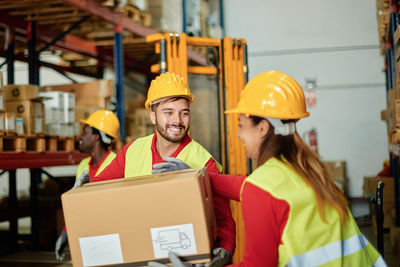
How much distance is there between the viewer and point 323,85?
11.5m

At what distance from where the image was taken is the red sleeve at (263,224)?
175 centimetres

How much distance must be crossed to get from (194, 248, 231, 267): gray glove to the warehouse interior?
26.9 inches

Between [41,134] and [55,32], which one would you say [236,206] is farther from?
[55,32]

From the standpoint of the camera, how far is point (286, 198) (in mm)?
1754

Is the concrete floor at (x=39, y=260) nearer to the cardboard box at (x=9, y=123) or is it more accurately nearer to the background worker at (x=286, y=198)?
the cardboard box at (x=9, y=123)

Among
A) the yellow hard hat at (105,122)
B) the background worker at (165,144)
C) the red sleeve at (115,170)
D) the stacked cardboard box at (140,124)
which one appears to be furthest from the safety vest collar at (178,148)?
the stacked cardboard box at (140,124)

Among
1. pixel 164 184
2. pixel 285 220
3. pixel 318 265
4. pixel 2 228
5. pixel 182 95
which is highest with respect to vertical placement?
pixel 182 95

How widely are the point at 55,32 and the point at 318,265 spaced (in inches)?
286

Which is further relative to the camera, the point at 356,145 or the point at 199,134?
the point at 356,145

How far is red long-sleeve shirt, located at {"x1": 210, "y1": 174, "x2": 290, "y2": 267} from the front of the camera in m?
1.75

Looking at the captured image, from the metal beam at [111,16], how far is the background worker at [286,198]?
4.99 m

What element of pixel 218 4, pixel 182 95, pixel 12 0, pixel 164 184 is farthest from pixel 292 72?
pixel 164 184

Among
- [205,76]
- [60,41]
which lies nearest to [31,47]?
→ [60,41]

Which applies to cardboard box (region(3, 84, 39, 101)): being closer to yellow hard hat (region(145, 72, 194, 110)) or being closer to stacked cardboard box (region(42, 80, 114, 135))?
stacked cardboard box (region(42, 80, 114, 135))
